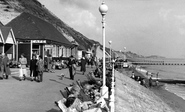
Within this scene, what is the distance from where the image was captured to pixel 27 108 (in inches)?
345

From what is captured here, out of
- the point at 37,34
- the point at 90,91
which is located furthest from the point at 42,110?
the point at 37,34

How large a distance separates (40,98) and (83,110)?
3899 millimetres

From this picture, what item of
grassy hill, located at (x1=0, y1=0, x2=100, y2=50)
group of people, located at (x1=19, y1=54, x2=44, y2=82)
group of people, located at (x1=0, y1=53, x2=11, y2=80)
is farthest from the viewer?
grassy hill, located at (x1=0, y1=0, x2=100, y2=50)

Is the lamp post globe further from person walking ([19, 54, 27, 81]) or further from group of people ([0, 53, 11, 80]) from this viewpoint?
group of people ([0, 53, 11, 80])

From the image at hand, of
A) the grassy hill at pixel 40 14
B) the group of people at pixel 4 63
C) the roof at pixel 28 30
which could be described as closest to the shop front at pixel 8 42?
the roof at pixel 28 30

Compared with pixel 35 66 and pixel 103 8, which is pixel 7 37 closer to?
pixel 35 66

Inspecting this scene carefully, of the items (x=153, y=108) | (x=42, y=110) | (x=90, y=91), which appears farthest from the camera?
(x=153, y=108)

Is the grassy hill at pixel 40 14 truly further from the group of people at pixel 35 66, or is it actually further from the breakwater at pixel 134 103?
the group of people at pixel 35 66

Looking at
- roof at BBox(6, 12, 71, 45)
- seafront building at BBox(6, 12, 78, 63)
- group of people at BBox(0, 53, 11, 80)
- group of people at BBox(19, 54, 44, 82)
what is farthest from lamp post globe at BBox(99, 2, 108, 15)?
roof at BBox(6, 12, 71, 45)

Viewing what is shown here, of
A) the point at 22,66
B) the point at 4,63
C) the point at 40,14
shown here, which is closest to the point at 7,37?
the point at 4,63

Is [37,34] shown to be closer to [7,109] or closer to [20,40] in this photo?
[20,40]

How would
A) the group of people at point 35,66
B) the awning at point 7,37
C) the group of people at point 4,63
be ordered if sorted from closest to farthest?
the group of people at point 35,66
the group of people at point 4,63
the awning at point 7,37

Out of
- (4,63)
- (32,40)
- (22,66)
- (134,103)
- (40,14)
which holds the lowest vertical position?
(134,103)

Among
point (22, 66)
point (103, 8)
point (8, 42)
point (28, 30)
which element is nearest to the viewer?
point (103, 8)
